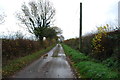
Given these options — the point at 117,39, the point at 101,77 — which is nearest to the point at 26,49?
the point at 117,39

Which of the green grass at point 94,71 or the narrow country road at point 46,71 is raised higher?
the green grass at point 94,71

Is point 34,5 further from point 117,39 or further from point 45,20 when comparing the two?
point 117,39

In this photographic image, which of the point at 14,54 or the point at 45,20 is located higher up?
the point at 45,20

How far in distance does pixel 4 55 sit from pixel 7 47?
868 mm

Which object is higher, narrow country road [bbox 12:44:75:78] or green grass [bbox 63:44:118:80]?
green grass [bbox 63:44:118:80]

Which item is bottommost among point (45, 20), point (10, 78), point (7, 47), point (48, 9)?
point (10, 78)

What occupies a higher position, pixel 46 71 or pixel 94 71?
pixel 94 71

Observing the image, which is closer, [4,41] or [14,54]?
[4,41]

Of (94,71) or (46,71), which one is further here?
Result: (46,71)

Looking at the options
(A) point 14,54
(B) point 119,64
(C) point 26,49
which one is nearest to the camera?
(B) point 119,64

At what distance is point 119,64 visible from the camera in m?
6.98

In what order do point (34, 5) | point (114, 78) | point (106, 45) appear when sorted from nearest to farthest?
point (114, 78), point (106, 45), point (34, 5)

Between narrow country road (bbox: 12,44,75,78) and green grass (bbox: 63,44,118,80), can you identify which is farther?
narrow country road (bbox: 12,44,75,78)

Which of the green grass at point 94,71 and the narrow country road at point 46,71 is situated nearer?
the green grass at point 94,71
